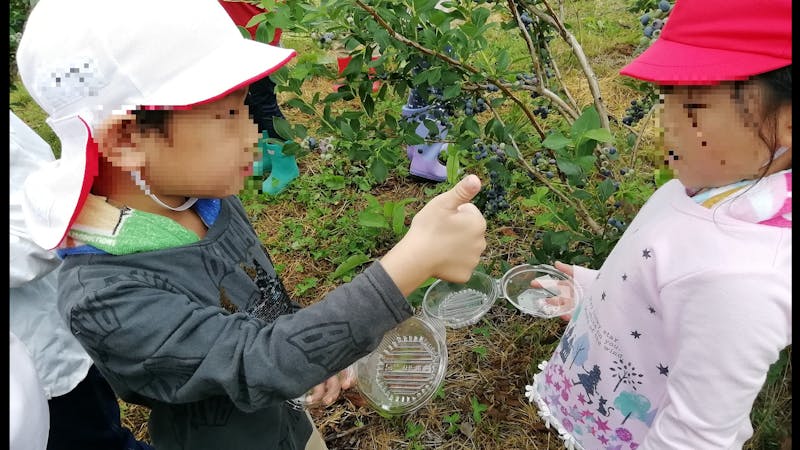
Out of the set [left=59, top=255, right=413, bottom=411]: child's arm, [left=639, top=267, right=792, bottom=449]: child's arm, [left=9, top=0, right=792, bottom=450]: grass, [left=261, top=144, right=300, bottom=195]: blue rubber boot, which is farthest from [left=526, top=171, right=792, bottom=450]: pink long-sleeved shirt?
[left=261, top=144, right=300, bottom=195]: blue rubber boot

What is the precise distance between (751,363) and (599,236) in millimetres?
833

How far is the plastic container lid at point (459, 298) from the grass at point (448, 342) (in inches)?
15.1

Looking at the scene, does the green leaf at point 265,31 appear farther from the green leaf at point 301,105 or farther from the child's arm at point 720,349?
the child's arm at point 720,349

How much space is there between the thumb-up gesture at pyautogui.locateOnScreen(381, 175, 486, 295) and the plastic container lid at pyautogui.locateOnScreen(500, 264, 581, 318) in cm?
54

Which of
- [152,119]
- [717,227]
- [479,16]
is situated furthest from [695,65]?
[152,119]

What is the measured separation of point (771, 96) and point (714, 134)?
0.09m

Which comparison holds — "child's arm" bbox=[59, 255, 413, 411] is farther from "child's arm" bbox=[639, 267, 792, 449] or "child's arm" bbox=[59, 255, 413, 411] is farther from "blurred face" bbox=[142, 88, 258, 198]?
"child's arm" bbox=[639, 267, 792, 449]

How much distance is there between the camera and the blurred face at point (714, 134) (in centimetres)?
85

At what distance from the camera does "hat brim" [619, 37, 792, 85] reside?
2.71 ft

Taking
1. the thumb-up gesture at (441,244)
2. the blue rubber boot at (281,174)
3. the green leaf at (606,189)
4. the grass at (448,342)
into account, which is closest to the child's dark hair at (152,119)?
the thumb-up gesture at (441,244)

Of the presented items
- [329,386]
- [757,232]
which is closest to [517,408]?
[329,386]

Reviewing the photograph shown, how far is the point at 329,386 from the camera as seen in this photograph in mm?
1300

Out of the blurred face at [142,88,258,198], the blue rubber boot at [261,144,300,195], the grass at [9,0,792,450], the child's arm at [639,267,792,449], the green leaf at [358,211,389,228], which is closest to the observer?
the child's arm at [639,267,792,449]

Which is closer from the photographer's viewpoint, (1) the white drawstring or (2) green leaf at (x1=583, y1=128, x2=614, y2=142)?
(1) the white drawstring
